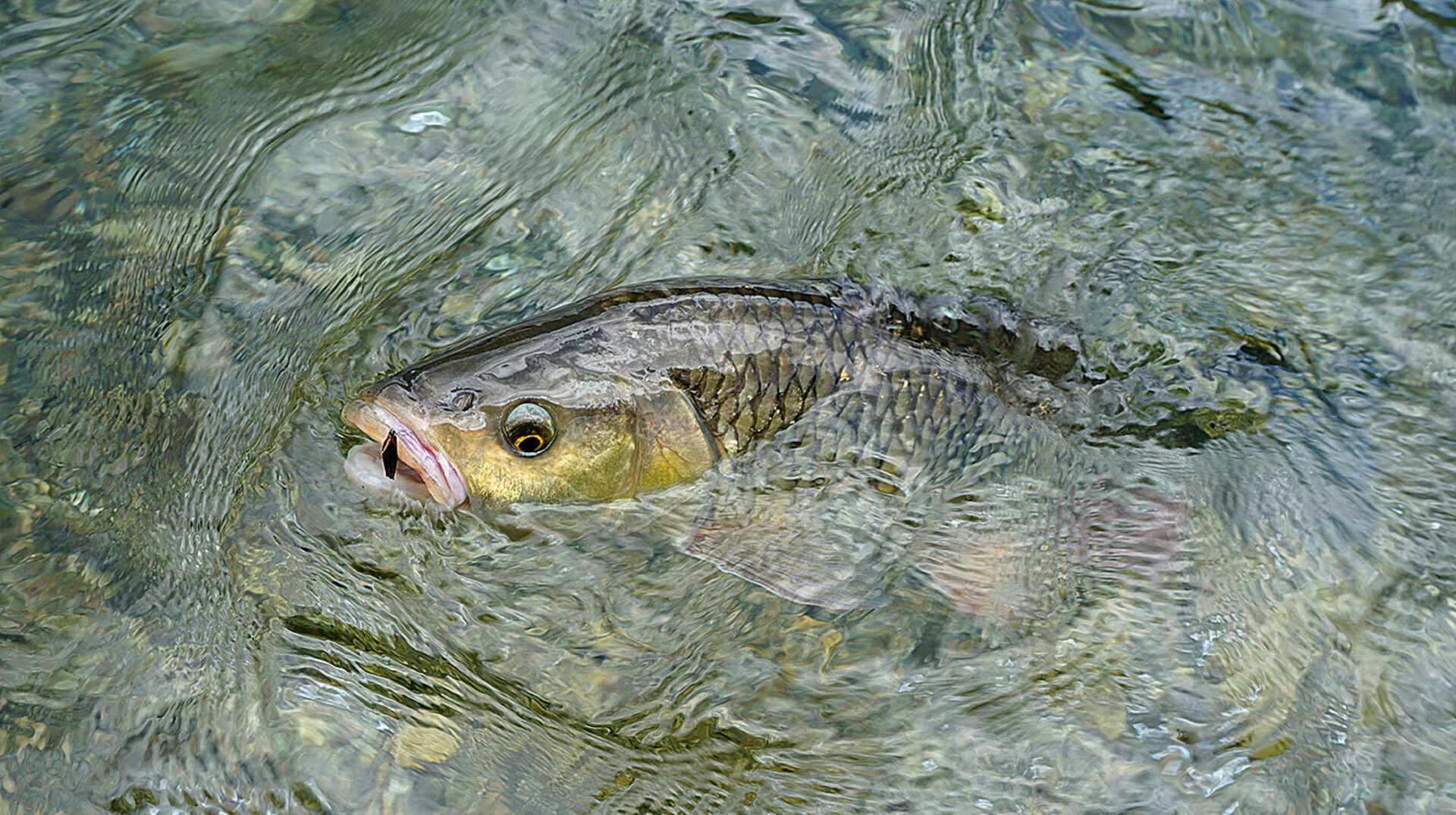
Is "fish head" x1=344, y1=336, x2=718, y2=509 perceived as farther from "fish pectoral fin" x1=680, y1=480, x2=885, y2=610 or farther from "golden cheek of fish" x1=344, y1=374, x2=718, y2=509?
"fish pectoral fin" x1=680, y1=480, x2=885, y2=610

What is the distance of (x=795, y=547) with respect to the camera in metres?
3.29

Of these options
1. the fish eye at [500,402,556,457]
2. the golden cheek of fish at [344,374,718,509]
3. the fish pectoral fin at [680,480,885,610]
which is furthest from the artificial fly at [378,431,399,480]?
the fish pectoral fin at [680,480,885,610]

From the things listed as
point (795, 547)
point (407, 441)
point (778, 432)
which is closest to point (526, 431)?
point (407, 441)

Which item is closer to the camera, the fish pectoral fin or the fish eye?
the fish eye

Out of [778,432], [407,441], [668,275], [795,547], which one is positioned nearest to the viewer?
[407,441]

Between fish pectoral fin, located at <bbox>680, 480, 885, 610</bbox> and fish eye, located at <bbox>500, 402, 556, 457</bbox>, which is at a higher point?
fish eye, located at <bbox>500, 402, 556, 457</bbox>

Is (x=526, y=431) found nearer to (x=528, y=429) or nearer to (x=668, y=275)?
(x=528, y=429)

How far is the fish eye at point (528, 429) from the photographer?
117 inches

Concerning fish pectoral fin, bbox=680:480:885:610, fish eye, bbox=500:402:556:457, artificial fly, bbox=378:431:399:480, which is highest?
fish eye, bbox=500:402:556:457

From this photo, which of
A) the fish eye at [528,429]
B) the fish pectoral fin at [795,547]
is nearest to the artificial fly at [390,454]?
the fish eye at [528,429]

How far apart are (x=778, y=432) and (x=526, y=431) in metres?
0.75

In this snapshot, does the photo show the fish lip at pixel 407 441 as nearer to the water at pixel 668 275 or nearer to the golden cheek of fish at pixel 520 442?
the golden cheek of fish at pixel 520 442

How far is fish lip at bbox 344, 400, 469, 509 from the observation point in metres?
2.89

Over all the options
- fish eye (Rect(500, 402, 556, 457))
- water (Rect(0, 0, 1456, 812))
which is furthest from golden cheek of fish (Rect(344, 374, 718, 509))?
water (Rect(0, 0, 1456, 812))
